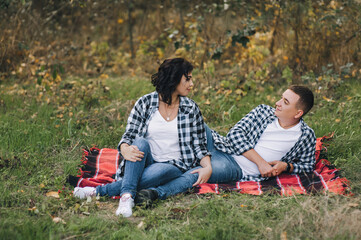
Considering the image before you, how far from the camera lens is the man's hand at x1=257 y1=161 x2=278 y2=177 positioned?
3.59 meters

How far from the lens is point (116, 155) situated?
4102mm

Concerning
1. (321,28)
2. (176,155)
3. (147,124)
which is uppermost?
(321,28)

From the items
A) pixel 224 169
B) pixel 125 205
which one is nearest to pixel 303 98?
pixel 224 169

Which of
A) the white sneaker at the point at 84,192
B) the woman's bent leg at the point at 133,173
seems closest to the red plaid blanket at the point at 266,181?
the white sneaker at the point at 84,192

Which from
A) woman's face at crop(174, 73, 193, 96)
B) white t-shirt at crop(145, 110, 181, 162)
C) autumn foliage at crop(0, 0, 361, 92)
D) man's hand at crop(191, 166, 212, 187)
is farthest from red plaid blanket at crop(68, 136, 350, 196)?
autumn foliage at crop(0, 0, 361, 92)

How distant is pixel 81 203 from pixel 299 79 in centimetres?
427

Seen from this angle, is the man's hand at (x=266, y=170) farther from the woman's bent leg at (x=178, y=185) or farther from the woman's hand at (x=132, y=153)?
the woman's hand at (x=132, y=153)

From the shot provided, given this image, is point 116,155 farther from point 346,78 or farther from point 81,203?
point 346,78

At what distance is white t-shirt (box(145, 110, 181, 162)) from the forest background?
426 mm

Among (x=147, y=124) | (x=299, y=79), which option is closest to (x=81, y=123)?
(x=147, y=124)

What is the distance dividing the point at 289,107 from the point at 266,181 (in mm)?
746

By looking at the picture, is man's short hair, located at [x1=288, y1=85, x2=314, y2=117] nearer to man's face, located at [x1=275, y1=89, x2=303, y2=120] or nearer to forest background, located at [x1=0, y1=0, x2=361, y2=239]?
man's face, located at [x1=275, y1=89, x2=303, y2=120]

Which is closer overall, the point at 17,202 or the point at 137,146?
the point at 17,202

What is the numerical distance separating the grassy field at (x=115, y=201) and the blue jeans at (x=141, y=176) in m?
0.13
